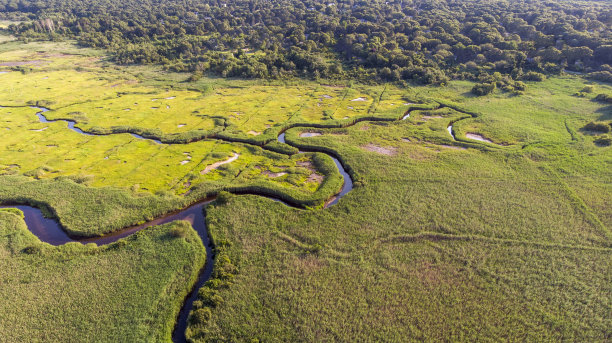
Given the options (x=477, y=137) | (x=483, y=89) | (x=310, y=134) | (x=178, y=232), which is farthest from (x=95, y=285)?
(x=483, y=89)

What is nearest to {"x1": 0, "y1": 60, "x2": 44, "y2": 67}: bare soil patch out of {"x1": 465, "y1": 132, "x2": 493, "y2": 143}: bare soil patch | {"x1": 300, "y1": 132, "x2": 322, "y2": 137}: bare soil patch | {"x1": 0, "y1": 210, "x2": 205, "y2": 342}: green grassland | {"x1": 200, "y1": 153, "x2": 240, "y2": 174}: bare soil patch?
{"x1": 0, "y1": 210, "x2": 205, "y2": 342}: green grassland

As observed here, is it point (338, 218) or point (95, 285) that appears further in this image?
point (338, 218)

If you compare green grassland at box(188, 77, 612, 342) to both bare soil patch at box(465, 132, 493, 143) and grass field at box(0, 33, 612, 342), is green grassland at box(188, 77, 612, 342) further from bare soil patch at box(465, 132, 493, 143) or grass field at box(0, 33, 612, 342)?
bare soil patch at box(465, 132, 493, 143)

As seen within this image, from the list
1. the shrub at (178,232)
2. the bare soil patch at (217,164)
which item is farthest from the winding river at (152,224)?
the bare soil patch at (217,164)

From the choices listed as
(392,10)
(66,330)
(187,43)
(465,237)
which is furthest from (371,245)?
(392,10)

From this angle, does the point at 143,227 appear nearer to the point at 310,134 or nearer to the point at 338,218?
the point at 338,218

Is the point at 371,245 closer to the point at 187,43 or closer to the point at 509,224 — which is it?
the point at 509,224
